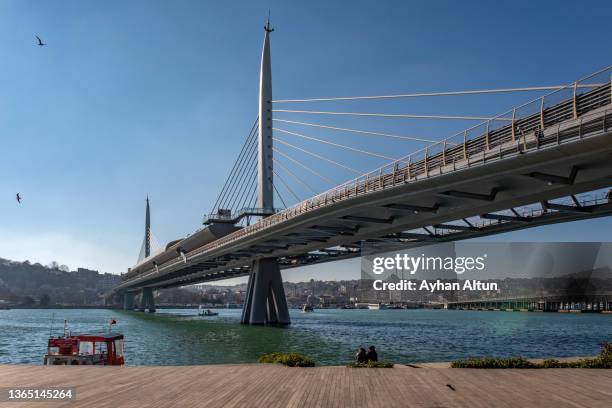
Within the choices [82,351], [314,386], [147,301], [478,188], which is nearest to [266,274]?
[478,188]

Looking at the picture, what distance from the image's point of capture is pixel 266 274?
8062 cm

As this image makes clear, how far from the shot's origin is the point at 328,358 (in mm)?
36438

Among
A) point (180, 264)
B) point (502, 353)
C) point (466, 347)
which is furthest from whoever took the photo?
point (180, 264)

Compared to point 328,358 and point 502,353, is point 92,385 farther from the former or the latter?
point 502,353

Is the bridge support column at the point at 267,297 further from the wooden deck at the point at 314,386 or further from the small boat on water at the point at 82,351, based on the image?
the wooden deck at the point at 314,386

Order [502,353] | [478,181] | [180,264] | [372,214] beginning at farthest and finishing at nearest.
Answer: [180,264] → [372,214] → [502,353] → [478,181]

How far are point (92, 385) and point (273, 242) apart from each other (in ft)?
166

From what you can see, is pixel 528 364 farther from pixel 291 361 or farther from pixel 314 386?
pixel 314 386

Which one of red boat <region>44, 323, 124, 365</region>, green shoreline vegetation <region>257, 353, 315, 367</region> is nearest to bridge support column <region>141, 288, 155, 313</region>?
Result: red boat <region>44, 323, 124, 365</region>

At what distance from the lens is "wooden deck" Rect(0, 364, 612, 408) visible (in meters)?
15.3

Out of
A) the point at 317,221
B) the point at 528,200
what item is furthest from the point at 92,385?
the point at 317,221

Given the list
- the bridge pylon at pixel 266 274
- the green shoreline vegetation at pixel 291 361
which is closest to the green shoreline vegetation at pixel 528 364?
the green shoreline vegetation at pixel 291 361

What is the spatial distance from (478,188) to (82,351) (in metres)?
27.7

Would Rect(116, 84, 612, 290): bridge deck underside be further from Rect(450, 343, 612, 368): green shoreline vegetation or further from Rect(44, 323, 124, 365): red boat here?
Rect(44, 323, 124, 365): red boat
